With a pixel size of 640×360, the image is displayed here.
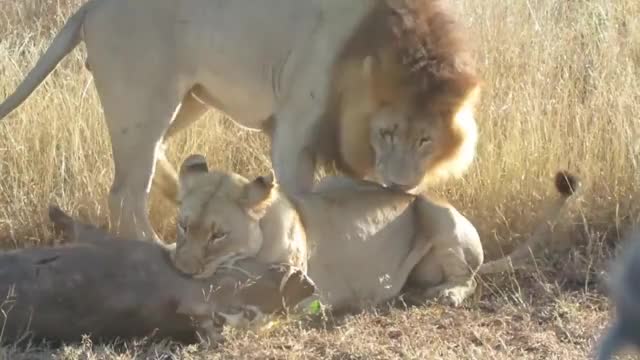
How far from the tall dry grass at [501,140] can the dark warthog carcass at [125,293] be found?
44.1 inches

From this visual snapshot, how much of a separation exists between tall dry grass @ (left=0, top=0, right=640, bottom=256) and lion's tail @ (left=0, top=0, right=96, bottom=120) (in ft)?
1.21

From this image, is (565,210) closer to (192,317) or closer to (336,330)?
(336,330)

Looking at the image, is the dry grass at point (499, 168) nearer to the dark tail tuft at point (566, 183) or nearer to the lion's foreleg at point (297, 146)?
the dark tail tuft at point (566, 183)

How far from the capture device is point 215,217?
3.43m

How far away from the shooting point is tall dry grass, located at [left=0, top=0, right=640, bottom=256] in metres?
4.57

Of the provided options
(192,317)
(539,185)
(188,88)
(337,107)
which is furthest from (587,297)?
(188,88)

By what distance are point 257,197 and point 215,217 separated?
0.19 meters

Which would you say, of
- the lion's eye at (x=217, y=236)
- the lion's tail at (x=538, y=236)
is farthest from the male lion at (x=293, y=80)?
the lion's eye at (x=217, y=236)

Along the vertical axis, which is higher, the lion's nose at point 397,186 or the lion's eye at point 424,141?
the lion's eye at point 424,141

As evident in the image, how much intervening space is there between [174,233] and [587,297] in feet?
5.48

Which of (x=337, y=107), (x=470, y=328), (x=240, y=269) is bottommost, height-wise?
(x=470, y=328)

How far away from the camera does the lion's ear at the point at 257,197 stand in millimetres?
3555

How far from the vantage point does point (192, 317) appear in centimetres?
330

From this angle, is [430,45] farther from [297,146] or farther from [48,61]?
[48,61]
